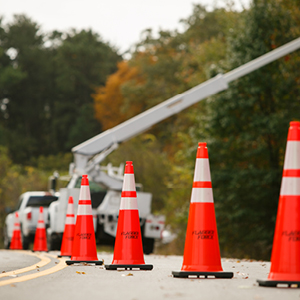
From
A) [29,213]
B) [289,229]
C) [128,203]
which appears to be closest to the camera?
[289,229]

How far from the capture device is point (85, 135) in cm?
6744

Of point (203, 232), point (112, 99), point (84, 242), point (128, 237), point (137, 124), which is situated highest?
point (112, 99)

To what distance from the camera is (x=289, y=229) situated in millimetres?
6410

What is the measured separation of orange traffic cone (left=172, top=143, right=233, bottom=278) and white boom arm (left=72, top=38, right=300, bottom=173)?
1215cm

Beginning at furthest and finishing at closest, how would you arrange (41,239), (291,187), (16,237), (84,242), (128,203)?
(16,237)
(41,239)
(84,242)
(128,203)
(291,187)

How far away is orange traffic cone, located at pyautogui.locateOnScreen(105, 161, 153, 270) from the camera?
844cm

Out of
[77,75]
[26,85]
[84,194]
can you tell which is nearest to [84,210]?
[84,194]

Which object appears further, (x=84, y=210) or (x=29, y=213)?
(x=29, y=213)

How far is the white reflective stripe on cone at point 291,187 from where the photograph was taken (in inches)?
257

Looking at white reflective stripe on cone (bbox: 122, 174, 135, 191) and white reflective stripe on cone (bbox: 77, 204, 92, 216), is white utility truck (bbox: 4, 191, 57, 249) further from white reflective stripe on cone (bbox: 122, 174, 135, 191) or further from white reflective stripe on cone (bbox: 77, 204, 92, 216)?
white reflective stripe on cone (bbox: 122, 174, 135, 191)

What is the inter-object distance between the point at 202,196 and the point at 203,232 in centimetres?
40

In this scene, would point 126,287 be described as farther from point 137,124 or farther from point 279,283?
point 137,124

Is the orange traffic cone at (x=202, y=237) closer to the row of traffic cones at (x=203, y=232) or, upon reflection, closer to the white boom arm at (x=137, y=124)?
the row of traffic cones at (x=203, y=232)

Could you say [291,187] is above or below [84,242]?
above
